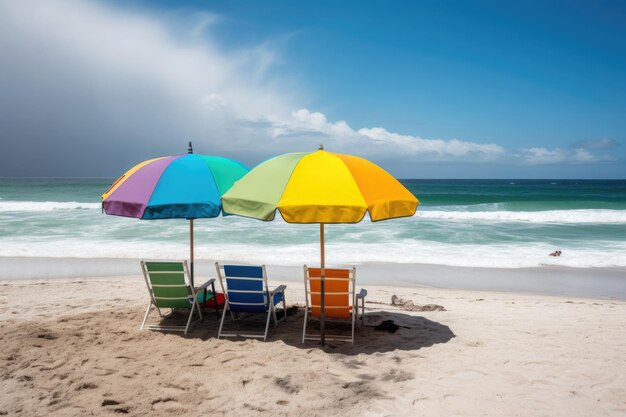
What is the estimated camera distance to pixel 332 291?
5297mm

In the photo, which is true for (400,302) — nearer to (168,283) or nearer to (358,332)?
(358,332)

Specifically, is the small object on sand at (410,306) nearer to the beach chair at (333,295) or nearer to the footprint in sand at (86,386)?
the beach chair at (333,295)

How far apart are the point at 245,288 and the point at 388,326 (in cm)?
201

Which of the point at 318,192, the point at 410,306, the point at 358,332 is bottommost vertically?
the point at 410,306

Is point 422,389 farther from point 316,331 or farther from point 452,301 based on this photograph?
point 452,301

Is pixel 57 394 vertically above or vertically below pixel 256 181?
below

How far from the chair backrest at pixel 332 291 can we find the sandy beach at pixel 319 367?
1.43 feet

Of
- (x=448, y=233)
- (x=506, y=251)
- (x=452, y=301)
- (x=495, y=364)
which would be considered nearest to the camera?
(x=495, y=364)

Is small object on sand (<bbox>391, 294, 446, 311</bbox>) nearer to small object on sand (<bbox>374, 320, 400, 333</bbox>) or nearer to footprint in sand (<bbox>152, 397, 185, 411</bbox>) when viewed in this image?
small object on sand (<bbox>374, 320, 400, 333</bbox>)

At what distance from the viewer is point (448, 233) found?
18.3 meters

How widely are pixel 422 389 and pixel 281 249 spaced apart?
10.2 metres

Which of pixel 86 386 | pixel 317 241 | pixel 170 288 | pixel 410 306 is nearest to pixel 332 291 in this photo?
pixel 170 288

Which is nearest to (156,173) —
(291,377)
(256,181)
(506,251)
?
(256,181)

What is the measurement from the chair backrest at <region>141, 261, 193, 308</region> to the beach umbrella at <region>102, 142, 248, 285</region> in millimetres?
819
